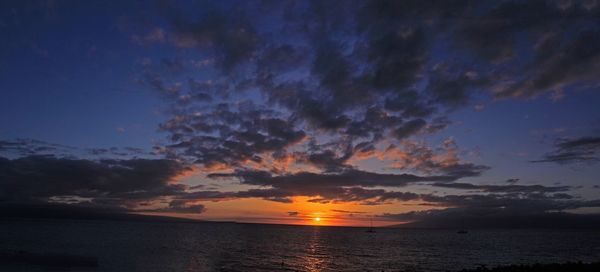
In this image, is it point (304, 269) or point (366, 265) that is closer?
point (304, 269)

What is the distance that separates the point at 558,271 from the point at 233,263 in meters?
47.7

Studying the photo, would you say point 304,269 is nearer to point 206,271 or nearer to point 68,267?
point 206,271

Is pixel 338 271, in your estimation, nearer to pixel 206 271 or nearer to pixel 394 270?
pixel 394 270

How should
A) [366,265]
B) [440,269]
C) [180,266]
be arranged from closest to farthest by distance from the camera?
[180,266] < [440,269] < [366,265]

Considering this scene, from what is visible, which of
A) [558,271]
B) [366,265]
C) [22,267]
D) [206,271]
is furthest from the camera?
[366,265]

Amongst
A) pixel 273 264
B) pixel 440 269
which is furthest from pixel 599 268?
pixel 273 264

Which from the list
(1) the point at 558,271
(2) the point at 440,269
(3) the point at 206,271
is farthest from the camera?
(2) the point at 440,269

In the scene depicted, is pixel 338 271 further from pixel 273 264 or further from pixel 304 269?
pixel 273 264

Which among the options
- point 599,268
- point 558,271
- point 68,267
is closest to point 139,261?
point 68,267

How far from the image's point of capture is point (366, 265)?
2854 inches

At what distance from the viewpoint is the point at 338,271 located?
209 ft

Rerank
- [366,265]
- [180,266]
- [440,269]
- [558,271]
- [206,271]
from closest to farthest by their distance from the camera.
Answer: [558,271]
[206,271]
[180,266]
[440,269]
[366,265]

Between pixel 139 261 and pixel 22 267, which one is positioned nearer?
pixel 22 267

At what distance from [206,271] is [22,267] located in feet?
77.6
